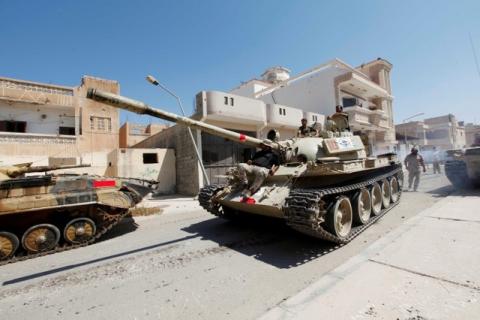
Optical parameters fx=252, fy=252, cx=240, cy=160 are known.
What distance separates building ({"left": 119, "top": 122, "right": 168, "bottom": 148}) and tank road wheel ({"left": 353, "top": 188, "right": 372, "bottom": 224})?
23968 mm

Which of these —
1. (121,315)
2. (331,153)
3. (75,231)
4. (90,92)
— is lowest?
(121,315)

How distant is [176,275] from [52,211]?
3.43 m

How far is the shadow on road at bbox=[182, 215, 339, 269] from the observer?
4.27 m

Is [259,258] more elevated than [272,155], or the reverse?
[272,155]

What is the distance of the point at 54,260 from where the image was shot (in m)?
4.75

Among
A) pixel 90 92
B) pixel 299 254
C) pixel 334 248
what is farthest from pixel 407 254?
pixel 90 92

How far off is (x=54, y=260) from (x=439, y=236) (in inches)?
284

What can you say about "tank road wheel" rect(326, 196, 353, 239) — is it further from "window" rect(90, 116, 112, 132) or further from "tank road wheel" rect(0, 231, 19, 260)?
"window" rect(90, 116, 112, 132)

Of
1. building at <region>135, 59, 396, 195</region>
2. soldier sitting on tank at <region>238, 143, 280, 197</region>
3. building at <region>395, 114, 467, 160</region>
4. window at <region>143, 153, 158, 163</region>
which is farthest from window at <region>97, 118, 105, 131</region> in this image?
building at <region>395, 114, 467, 160</region>

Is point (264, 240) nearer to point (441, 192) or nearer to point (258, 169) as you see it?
point (258, 169)

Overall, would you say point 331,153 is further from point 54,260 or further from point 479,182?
point 479,182

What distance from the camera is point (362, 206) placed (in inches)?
238

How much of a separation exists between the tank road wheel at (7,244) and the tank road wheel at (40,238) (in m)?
0.13

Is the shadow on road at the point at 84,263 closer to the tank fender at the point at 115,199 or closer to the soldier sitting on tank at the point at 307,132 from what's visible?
the tank fender at the point at 115,199
